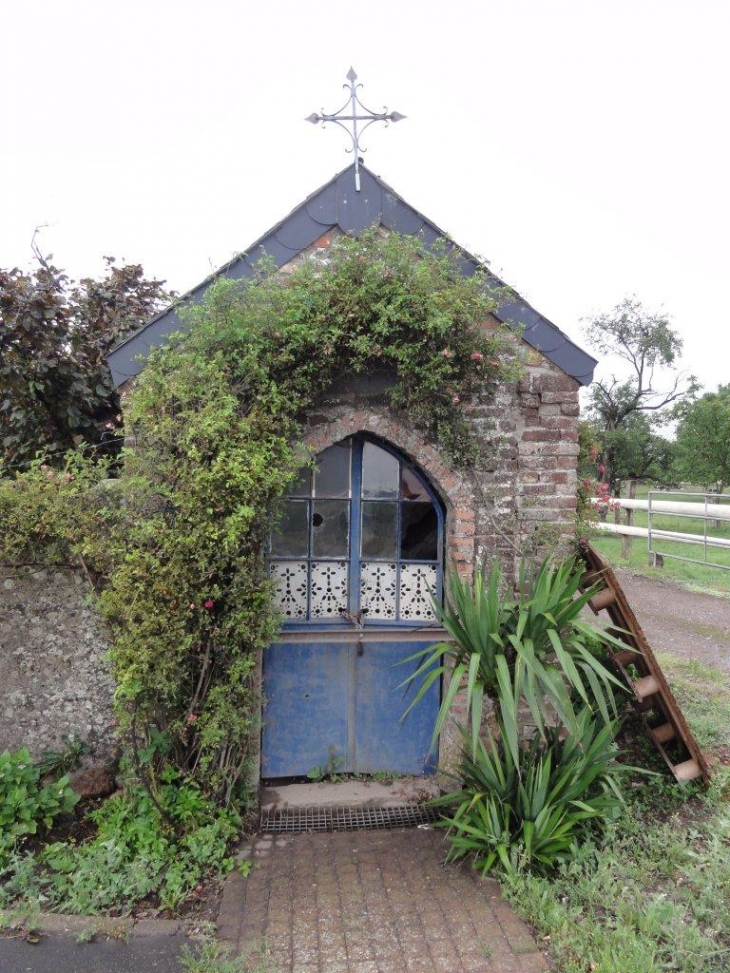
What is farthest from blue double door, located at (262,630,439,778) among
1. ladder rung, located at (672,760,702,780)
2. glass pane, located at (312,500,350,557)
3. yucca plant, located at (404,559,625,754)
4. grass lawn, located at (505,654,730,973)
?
ladder rung, located at (672,760,702,780)

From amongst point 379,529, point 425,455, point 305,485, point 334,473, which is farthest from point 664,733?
point 305,485

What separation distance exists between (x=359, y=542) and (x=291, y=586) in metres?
0.56

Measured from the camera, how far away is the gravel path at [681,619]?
7927mm

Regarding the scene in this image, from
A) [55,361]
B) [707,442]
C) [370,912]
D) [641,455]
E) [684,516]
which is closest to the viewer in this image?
[370,912]

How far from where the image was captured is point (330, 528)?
459 cm

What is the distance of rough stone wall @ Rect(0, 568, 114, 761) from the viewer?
4141 millimetres

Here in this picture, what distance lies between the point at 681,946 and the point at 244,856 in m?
2.29

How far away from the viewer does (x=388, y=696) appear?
4.60 meters

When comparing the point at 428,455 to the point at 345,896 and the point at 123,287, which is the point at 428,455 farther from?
the point at 123,287

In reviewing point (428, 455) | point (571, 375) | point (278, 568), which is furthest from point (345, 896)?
point (571, 375)

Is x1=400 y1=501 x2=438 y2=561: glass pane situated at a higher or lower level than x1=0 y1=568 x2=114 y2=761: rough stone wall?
higher

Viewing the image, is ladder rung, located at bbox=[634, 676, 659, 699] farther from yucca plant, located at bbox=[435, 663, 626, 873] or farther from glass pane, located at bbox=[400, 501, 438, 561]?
glass pane, located at bbox=[400, 501, 438, 561]

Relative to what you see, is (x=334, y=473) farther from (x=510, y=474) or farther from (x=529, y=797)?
(x=529, y=797)

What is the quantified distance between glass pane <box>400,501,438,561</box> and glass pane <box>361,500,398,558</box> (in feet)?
0.21
